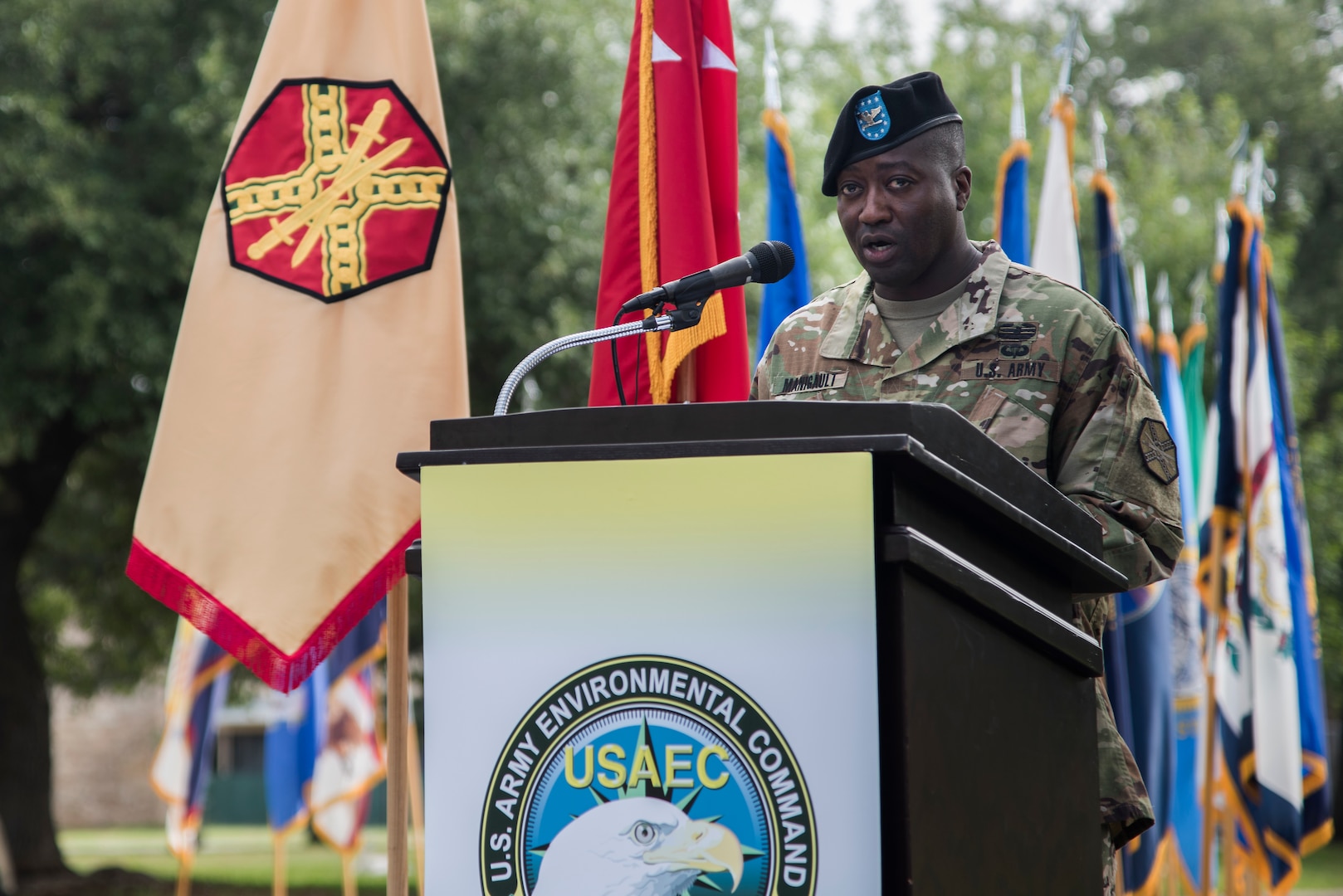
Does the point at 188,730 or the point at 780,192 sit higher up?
the point at 780,192

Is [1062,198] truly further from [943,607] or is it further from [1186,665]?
[943,607]

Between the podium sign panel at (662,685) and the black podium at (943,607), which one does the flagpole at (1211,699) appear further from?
the podium sign panel at (662,685)

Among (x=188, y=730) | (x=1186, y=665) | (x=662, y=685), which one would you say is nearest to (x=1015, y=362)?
(x=662, y=685)

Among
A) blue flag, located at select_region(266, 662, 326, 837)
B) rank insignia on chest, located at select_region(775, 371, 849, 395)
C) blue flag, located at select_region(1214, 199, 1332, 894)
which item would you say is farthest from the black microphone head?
blue flag, located at select_region(266, 662, 326, 837)

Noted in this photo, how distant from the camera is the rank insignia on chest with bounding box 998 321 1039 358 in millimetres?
2057

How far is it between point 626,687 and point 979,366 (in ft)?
3.14

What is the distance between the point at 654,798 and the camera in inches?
52.0

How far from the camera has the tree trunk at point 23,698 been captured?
11.0m

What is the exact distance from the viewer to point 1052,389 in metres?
2.01

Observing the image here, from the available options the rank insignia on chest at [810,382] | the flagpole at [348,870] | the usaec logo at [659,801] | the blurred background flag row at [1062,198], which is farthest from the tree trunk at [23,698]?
the usaec logo at [659,801]

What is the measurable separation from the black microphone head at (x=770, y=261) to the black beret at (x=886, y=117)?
0.47 feet

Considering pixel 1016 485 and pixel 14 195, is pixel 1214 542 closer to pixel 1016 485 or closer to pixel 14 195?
pixel 1016 485

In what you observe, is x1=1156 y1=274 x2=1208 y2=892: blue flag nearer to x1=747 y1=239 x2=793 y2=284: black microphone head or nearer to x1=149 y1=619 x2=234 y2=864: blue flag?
x1=747 y1=239 x2=793 y2=284: black microphone head

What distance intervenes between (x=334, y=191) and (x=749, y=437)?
2.22 metres
